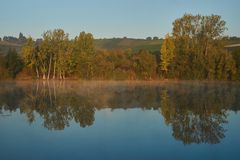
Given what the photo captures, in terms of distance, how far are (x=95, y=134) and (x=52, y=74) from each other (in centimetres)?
5042

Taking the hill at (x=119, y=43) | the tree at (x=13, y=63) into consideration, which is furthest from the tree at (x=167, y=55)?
the hill at (x=119, y=43)

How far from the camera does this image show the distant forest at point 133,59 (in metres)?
54.9

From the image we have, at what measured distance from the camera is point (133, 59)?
59312mm

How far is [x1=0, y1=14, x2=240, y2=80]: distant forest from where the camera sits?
54931 millimetres

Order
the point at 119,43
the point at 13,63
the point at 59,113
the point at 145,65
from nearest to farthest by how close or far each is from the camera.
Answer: the point at 59,113, the point at 145,65, the point at 13,63, the point at 119,43

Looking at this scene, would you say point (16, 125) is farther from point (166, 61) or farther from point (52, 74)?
point (52, 74)

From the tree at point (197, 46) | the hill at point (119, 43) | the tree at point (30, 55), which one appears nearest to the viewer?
the tree at point (197, 46)

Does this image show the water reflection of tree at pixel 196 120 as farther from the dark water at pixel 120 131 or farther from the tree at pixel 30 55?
the tree at pixel 30 55

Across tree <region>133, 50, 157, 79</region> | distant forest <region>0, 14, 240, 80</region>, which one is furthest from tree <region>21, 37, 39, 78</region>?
tree <region>133, 50, 157, 79</region>

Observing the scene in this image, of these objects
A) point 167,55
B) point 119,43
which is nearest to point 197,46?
point 167,55

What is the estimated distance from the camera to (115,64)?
200 feet

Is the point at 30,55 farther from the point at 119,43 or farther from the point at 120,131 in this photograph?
the point at 119,43

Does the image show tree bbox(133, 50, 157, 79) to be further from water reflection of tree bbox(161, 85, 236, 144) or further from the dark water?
the dark water

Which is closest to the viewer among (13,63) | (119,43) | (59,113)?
(59,113)
